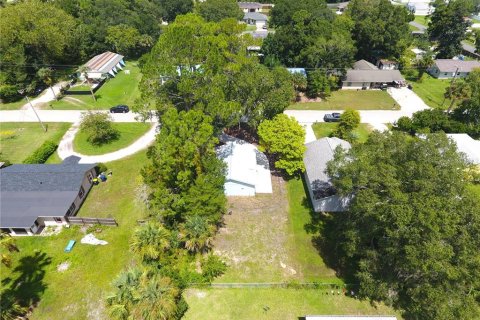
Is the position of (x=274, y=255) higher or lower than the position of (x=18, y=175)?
lower

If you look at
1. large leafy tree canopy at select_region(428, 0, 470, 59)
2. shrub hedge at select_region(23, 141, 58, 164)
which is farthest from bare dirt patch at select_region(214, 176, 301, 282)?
large leafy tree canopy at select_region(428, 0, 470, 59)

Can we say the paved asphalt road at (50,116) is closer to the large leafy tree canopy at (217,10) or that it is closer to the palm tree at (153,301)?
the palm tree at (153,301)

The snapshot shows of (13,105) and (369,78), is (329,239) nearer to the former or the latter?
(369,78)

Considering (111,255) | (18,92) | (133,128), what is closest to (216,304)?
(111,255)

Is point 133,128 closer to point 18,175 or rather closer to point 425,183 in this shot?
point 18,175

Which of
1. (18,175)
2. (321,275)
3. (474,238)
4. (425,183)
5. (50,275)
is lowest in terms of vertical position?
(321,275)

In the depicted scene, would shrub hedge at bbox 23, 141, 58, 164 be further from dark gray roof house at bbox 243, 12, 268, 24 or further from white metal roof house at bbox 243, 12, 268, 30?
white metal roof house at bbox 243, 12, 268, 30
